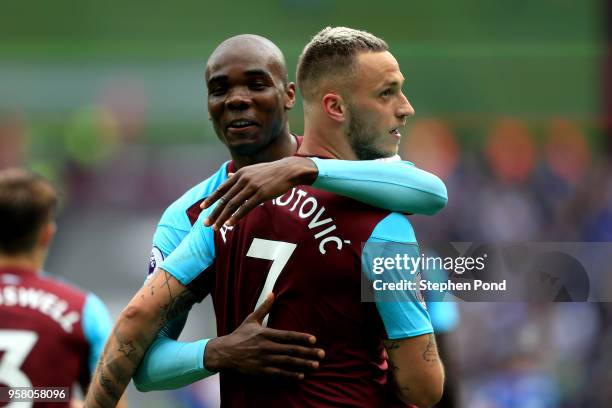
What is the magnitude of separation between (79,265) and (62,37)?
24.8 ft

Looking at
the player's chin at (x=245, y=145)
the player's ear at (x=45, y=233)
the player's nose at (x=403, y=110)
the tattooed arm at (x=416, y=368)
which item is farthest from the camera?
the player's ear at (x=45, y=233)

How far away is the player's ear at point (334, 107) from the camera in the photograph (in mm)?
3959

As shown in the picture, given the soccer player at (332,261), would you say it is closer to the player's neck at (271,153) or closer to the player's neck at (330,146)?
the player's neck at (330,146)

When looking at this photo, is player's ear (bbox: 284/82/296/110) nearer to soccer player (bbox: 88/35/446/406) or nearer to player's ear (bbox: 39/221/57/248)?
soccer player (bbox: 88/35/446/406)

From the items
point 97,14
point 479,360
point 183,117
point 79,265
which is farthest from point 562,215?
point 97,14

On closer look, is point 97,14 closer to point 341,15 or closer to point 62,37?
point 62,37

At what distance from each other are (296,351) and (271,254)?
0.34 meters

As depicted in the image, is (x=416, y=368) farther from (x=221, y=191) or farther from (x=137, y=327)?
(x=137, y=327)

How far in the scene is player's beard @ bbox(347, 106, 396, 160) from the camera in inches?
155

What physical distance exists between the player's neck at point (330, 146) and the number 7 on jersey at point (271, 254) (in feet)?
1.17

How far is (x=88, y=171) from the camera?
1562 centimetres

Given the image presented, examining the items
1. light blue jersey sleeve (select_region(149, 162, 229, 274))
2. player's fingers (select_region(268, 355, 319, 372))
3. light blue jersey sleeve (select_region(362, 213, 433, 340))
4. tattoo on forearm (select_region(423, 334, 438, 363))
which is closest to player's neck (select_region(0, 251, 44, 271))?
light blue jersey sleeve (select_region(149, 162, 229, 274))

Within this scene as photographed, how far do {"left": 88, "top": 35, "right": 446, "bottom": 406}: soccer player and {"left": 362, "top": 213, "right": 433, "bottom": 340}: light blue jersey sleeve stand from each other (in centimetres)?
13

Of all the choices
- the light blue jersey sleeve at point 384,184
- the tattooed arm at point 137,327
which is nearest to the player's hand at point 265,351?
the tattooed arm at point 137,327
